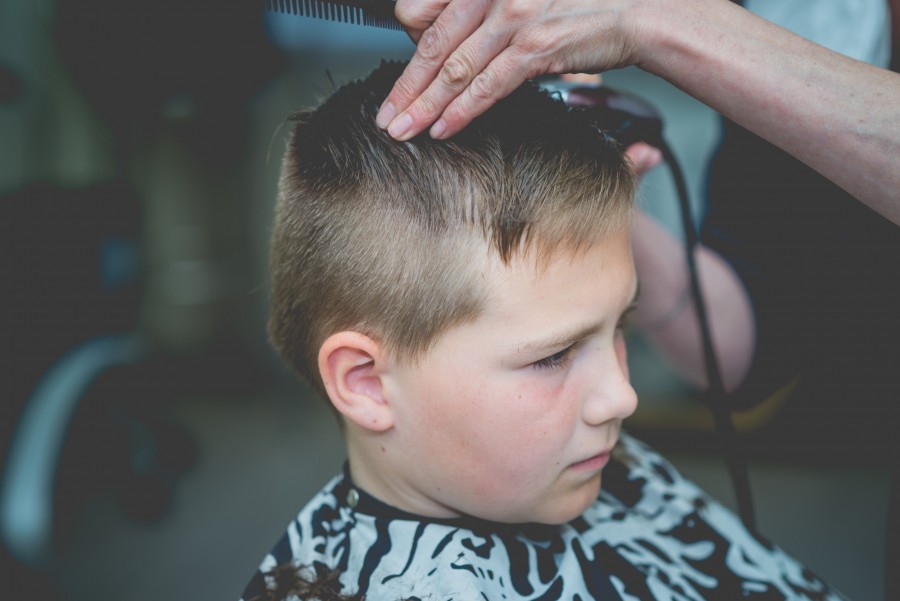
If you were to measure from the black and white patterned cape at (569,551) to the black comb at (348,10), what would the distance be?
1.88 ft

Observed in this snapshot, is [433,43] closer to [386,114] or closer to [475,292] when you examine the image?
[386,114]

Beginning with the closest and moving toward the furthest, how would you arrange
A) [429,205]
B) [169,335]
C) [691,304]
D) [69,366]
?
[429,205] → [691,304] → [69,366] → [169,335]

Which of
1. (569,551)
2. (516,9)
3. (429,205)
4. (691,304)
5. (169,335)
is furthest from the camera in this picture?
(169,335)

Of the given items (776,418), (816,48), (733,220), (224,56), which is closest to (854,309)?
(733,220)

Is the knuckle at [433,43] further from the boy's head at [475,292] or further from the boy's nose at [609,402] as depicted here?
the boy's nose at [609,402]

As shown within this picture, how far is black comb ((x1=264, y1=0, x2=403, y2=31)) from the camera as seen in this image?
70cm

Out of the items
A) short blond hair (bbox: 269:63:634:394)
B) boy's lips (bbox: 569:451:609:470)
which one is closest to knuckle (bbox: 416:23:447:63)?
short blond hair (bbox: 269:63:634:394)

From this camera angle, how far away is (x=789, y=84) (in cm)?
69

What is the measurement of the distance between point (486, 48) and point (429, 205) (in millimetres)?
183

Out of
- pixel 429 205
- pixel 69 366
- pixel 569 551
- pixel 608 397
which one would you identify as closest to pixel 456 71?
pixel 429 205

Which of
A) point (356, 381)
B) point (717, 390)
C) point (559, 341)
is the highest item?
point (559, 341)

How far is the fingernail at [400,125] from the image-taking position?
0.71m

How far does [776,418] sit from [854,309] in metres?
1.42

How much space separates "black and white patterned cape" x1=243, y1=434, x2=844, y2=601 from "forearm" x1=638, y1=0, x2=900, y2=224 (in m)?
0.55
